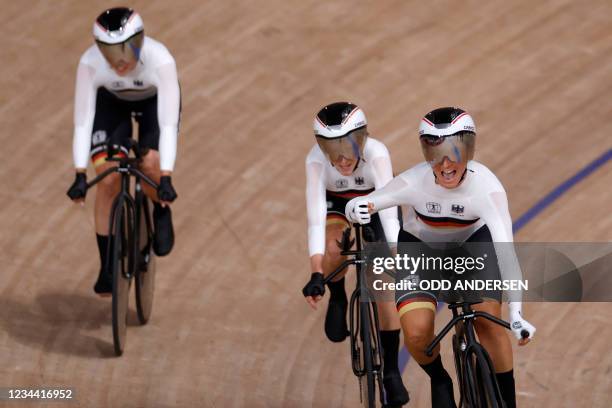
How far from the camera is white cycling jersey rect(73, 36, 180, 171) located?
21.3 feet

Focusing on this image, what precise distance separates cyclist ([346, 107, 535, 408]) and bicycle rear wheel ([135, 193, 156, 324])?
171cm

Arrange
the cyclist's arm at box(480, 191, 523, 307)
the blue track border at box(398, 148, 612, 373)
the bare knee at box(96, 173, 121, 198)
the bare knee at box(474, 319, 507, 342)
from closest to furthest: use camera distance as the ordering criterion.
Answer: the cyclist's arm at box(480, 191, 523, 307) < the bare knee at box(474, 319, 507, 342) < the bare knee at box(96, 173, 121, 198) < the blue track border at box(398, 148, 612, 373)

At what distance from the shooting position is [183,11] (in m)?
9.64

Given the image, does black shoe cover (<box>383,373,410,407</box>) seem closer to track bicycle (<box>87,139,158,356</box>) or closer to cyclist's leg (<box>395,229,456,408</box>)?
cyclist's leg (<box>395,229,456,408</box>)

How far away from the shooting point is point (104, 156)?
658cm

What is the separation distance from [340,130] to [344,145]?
8 centimetres

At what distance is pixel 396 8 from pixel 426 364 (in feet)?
15.7

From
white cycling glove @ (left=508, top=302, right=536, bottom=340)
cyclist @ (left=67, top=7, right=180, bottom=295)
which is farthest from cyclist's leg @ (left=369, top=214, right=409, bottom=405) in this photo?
cyclist @ (left=67, top=7, right=180, bottom=295)

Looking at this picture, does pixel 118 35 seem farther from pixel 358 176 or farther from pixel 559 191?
pixel 559 191

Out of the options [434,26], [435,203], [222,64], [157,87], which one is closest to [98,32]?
[157,87]

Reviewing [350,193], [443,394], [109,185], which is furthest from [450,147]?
[109,185]

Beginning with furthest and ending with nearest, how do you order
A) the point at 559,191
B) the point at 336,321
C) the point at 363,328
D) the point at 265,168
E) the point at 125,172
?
the point at 265,168 → the point at 559,191 → the point at 125,172 → the point at 336,321 → the point at 363,328

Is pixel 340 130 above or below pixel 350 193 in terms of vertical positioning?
above

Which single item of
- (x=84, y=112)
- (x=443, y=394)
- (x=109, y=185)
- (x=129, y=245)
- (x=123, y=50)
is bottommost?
(x=443, y=394)
